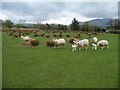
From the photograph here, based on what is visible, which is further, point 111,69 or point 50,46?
point 50,46

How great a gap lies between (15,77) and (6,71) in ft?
4.18

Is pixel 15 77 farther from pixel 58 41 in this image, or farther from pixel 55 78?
pixel 58 41

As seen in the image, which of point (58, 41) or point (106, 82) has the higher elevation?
point (58, 41)

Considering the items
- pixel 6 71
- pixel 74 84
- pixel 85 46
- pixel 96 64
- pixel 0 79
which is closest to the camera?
pixel 74 84

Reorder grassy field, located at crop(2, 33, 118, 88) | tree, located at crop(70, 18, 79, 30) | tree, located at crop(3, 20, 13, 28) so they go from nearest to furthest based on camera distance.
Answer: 1. grassy field, located at crop(2, 33, 118, 88)
2. tree, located at crop(70, 18, 79, 30)
3. tree, located at crop(3, 20, 13, 28)

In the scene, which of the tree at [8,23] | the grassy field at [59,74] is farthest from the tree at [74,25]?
the grassy field at [59,74]

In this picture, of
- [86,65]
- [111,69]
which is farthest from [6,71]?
[111,69]

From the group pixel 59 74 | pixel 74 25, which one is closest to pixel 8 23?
pixel 74 25

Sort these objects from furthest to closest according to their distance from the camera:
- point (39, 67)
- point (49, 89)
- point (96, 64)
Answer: point (96, 64), point (39, 67), point (49, 89)

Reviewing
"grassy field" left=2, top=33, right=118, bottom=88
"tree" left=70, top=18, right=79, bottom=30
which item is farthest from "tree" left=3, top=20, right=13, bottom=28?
"grassy field" left=2, top=33, right=118, bottom=88

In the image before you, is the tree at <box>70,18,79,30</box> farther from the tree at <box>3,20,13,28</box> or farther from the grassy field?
the grassy field

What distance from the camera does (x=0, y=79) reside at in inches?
377

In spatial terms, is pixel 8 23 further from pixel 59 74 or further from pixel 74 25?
pixel 59 74

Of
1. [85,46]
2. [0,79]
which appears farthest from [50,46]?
[0,79]
